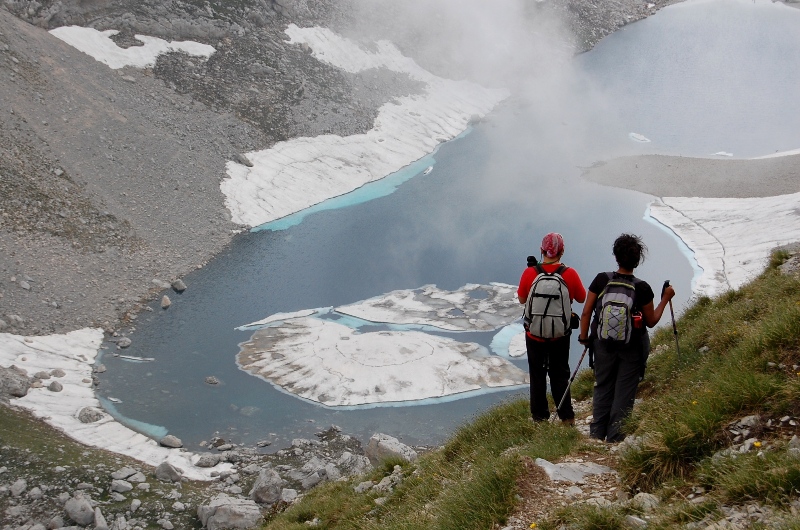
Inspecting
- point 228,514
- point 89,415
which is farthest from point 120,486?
point 89,415

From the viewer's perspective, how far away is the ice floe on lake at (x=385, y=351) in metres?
26.5

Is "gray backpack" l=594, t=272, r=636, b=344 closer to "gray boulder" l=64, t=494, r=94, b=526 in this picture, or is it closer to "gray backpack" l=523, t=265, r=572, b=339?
"gray backpack" l=523, t=265, r=572, b=339

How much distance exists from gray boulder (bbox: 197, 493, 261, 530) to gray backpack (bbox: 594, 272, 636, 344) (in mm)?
11102

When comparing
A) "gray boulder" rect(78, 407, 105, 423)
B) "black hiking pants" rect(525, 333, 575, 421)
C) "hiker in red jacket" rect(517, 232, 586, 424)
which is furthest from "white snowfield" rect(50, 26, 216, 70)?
"black hiking pants" rect(525, 333, 575, 421)

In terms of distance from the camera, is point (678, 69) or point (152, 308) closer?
point (152, 308)

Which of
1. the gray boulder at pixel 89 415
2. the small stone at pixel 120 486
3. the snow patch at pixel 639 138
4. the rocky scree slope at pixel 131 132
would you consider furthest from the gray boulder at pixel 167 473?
the snow patch at pixel 639 138

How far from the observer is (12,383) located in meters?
22.3

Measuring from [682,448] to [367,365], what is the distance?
878 inches

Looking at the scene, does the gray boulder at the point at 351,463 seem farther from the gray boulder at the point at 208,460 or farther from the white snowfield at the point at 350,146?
the white snowfield at the point at 350,146

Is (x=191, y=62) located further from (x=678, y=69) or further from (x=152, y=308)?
(x=678, y=69)

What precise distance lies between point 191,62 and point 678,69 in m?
57.2

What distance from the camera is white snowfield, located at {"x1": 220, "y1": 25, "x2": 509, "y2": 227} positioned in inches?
1694

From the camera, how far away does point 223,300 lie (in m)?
32.8

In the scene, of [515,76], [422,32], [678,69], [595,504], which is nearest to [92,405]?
[595,504]
